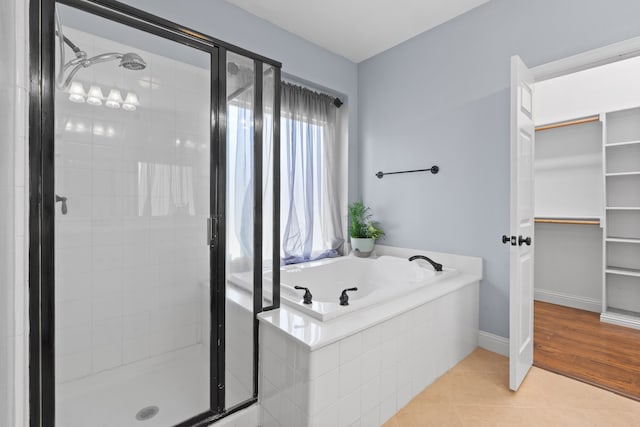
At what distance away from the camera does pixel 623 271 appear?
276cm

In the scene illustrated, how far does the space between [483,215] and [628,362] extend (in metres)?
1.29

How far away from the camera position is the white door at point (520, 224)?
1.75 m

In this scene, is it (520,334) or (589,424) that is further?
(520,334)

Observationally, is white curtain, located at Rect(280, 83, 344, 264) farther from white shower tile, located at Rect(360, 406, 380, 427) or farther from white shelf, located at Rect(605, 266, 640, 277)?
white shelf, located at Rect(605, 266, 640, 277)

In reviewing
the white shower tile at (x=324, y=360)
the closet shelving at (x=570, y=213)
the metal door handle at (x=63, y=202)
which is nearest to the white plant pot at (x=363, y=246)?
the white shower tile at (x=324, y=360)

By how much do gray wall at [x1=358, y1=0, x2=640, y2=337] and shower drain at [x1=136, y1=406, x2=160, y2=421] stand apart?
2215 millimetres

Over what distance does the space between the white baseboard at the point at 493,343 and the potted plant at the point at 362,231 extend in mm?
1148

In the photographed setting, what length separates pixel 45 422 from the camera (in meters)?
1.04

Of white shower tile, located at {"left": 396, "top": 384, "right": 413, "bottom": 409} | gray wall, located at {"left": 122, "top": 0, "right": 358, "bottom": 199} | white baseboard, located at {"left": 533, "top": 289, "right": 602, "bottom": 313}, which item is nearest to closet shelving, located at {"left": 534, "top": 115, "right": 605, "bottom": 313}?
white baseboard, located at {"left": 533, "top": 289, "right": 602, "bottom": 313}

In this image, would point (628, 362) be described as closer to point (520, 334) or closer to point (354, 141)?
point (520, 334)

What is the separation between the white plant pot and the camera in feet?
9.80

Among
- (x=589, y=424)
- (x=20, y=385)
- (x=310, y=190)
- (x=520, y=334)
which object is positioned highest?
(x=310, y=190)

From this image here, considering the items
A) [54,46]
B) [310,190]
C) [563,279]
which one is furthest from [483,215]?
[54,46]

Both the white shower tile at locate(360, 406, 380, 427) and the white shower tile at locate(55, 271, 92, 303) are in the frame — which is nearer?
the white shower tile at locate(55, 271, 92, 303)
